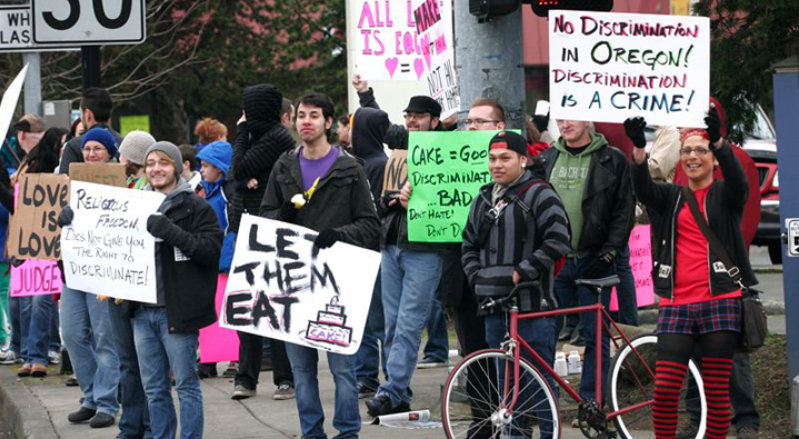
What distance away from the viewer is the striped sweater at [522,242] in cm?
704

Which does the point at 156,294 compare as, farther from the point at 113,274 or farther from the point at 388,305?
the point at 388,305

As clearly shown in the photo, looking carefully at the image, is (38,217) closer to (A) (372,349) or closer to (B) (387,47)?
(A) (372,349)

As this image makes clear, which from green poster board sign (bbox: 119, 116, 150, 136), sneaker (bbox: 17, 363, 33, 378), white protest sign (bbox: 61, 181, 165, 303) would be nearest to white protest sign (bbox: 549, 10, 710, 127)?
white protest sign (bbox: 61, 181, 165, 303)

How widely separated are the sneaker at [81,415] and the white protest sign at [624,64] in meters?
4.02

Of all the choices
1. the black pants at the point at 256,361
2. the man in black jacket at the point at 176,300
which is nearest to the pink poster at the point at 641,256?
the black pants at the point at 256,361

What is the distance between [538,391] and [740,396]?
1.28 metres

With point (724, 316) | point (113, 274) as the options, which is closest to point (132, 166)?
point (113, 274)

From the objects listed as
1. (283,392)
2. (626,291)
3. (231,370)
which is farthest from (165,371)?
(231,370)

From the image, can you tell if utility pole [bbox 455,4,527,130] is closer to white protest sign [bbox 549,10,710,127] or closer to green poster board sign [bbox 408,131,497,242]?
green poster board sign [bbox 408,131,497,242]

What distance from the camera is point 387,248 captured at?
9.12 metres

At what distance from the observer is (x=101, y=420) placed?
900cm

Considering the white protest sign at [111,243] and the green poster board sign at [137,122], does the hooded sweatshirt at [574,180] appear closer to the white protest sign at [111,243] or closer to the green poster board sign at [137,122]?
the white protest sign at [111,243]

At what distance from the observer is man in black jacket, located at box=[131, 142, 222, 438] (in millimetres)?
7422

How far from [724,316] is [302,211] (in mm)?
2362
